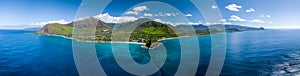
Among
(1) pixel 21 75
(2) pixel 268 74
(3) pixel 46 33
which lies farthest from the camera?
(3) pixel 46 33

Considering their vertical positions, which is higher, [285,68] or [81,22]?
[81,22]

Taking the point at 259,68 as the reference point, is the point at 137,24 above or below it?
above

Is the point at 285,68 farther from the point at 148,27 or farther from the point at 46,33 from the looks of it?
the point at 46,33

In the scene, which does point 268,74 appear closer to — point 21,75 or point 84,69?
point 84,69

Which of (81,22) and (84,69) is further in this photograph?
(81,22)

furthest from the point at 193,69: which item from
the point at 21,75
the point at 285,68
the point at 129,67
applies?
the point at 21,75

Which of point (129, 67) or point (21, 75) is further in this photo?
point (129, 67)

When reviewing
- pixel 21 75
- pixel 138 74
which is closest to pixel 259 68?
pixel 138 74

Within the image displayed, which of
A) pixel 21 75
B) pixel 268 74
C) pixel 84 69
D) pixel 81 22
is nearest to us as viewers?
pixel 268 74

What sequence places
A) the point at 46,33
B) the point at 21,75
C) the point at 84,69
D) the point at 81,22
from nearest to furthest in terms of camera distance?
1. the point at 21,75
2. the point at 84,69
3. the point at 46,33
4. the point at 81,22
